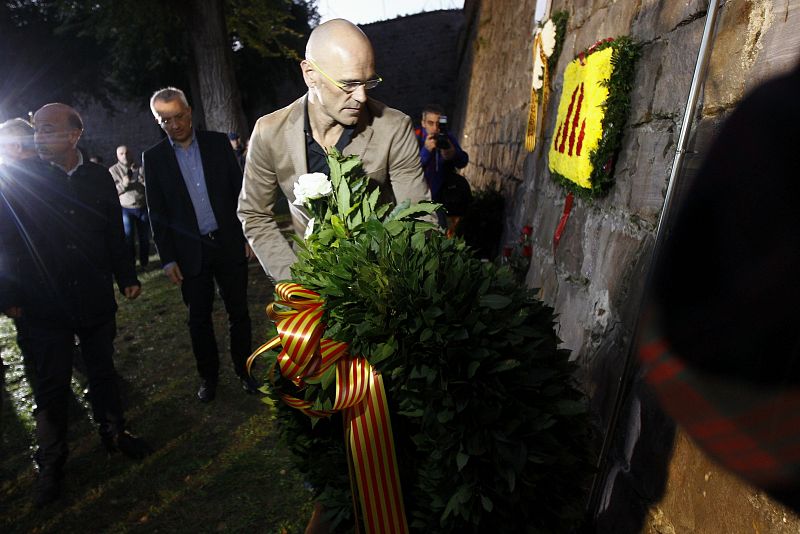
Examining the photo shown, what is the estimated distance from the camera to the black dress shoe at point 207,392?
3.67 metres

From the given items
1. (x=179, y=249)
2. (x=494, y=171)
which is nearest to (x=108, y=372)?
A: (x=179, y=249)

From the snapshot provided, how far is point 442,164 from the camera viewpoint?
507 cm

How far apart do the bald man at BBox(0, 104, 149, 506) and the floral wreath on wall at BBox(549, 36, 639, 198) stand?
2.76 meters

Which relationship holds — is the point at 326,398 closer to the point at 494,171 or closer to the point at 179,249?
the point at 179,249

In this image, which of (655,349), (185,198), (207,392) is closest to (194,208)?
(185,198)

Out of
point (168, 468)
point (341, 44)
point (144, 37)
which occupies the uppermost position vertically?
point (144, 37)

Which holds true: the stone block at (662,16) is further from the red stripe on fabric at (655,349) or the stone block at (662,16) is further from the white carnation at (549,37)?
the white carnation at (549,37)

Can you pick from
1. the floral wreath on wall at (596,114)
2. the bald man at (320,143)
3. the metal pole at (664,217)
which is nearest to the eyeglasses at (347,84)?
the bald man at (320,143)

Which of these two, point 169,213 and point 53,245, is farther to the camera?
point 169,213

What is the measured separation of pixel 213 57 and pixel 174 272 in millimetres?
5761

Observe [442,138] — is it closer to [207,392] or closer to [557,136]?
[557,136]

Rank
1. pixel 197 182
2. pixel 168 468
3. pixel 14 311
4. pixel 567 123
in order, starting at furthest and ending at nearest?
1. pixel 197 182
2. pixel 168 468
3. pixel 14 311
4. pixel 567 123

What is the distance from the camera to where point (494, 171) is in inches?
223

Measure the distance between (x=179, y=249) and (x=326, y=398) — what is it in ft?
8.17
